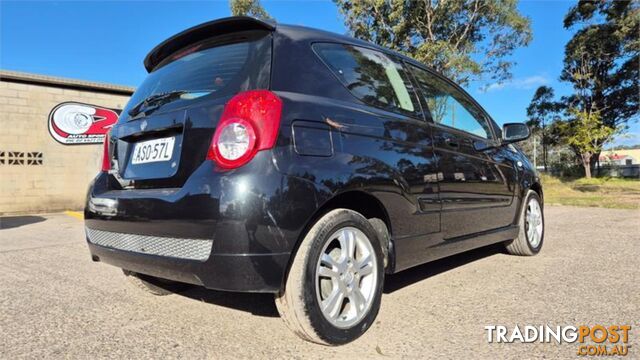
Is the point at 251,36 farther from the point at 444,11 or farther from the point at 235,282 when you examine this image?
the point at 444,11

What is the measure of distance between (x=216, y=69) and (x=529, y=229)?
11.5ft

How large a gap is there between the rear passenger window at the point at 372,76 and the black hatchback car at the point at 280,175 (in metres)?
0.01

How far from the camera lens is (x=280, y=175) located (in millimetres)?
1951

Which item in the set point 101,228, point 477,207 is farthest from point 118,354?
point 477,207

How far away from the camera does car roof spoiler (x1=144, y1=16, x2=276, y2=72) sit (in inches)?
93.0

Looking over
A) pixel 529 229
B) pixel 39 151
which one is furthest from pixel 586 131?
pixel 39 151

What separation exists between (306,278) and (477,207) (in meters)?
1.92

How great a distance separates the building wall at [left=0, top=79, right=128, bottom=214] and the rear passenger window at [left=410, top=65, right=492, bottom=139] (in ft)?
32.8

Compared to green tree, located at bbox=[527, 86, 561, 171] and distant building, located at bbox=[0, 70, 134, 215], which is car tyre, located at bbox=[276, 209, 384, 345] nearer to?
distant building, located at bbox=[0, 70, 134, 215]

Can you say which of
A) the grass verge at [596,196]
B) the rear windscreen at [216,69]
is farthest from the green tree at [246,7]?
the rear windscreen at [216,69]

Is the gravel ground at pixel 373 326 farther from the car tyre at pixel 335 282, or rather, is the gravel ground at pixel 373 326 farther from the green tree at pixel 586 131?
the green tree at pixel 586 131

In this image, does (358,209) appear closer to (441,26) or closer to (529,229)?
(529,229)

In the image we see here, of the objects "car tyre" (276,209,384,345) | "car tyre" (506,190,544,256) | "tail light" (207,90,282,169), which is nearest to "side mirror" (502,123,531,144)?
"car tyre" (506,190,544,256)

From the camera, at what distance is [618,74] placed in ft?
83.8
